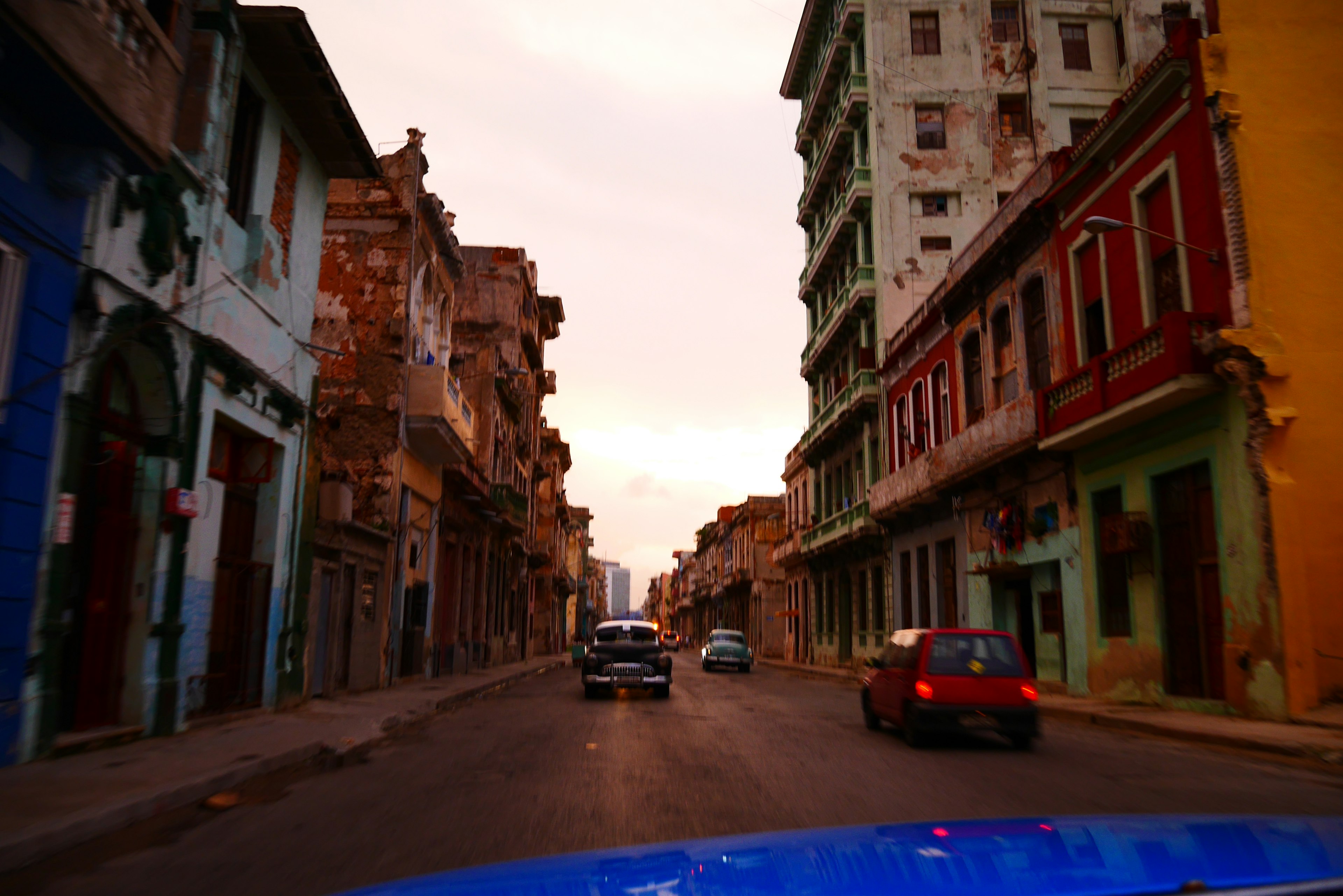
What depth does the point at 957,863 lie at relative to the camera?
7.30 ft

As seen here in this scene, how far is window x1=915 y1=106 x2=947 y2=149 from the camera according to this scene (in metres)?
36.0

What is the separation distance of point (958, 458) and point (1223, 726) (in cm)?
1239

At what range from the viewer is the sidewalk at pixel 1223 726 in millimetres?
10930

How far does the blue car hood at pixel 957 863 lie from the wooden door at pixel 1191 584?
48.4ft

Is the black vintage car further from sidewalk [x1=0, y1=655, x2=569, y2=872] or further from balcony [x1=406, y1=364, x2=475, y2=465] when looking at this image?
balcony [x1=406, y1=364, x2=475, y2=465]

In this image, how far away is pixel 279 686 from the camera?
48.3ft

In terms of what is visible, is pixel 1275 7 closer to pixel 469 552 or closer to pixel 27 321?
pixel 27 321

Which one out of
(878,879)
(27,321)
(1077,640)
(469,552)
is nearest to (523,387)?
(469,552)

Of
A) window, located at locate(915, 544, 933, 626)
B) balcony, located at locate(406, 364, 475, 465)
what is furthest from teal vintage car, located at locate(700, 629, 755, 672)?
balcony, located at locate(406, 364, 475, 465)

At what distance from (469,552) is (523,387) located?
12.3 m

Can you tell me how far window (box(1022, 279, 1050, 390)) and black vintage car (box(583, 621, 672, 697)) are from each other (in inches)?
406

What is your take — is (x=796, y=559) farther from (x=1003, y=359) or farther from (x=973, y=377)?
(x=1003, y=359)

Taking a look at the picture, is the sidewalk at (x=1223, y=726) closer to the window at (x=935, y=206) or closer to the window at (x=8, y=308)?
the window at (x=8, y=308)

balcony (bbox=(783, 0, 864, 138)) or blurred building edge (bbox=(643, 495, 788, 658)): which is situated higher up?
balcony (bbox=(783, 0, 864, 138))
